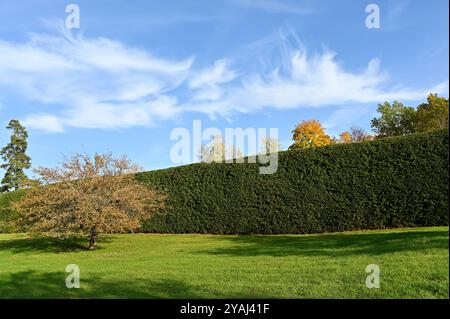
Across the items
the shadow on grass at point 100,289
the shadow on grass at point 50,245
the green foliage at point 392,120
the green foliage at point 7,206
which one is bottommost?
the shadow on grass at point 50,245

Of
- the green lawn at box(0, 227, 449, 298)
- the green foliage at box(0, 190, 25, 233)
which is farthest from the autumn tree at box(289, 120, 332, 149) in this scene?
the green lawn at box(0, 227, 449, 298)

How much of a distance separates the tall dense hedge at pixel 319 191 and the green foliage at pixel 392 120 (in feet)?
78.5

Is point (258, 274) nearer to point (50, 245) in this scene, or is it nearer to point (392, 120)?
point (50, 245)

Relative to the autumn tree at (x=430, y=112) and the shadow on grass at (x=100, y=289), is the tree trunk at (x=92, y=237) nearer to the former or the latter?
the shadow on grass at (x=100, y=289)

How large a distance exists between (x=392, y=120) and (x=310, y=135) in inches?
332

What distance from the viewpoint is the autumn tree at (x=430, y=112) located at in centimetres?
3041

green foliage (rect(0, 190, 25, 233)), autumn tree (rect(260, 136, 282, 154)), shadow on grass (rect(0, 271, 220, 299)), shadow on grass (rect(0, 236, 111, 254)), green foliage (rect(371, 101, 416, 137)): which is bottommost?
shadow on grass (rect(0, 236, 111, 254))

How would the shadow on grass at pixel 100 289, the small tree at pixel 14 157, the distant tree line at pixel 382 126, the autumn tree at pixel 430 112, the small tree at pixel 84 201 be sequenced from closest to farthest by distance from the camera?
the shadow on grass at pixel 100 289
the small tree at pixel 84 201
the autumn tree at pixel 430 112
the distant tree line at pixel 382 126
the small tree at pixel 14 157

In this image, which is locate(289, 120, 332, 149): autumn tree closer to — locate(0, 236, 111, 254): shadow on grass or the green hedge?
the green hedge

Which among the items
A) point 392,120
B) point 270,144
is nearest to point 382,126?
point 392,120

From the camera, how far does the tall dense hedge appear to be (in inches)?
595

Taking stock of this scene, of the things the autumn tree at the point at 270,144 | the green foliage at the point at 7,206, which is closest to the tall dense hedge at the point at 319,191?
the green foliage at the point at 7,206

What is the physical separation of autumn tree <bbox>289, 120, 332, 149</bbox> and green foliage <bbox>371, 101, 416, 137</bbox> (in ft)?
18.3
